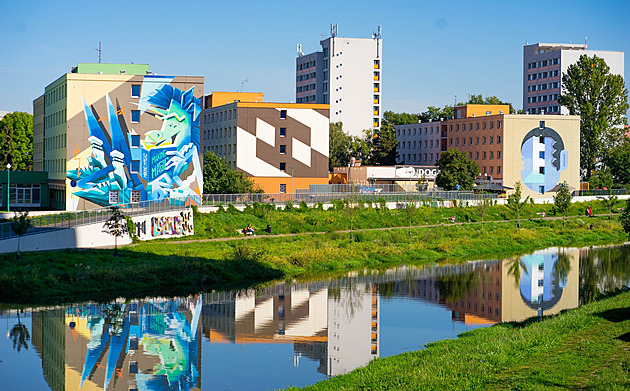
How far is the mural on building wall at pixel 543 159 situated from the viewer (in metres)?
101

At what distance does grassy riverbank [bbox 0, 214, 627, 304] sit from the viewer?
124 ft

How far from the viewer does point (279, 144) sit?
89000 mm

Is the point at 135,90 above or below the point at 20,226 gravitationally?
above

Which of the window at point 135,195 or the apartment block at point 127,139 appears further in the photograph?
the window at point 135,195

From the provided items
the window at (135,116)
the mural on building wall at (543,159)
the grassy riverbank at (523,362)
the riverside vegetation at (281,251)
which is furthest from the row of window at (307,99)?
the grassy riverbank at (523,362)

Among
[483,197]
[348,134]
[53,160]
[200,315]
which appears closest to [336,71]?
[348,134]

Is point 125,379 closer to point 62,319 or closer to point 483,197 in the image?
point 62,319

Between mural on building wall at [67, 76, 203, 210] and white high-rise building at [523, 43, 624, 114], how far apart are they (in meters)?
97.0

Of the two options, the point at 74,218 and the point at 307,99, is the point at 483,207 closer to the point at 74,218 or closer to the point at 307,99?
the point at 74,218

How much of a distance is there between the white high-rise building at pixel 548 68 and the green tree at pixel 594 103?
36.9 metres

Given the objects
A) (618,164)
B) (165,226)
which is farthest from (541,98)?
(165,226)

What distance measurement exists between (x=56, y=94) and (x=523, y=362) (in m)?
59.8

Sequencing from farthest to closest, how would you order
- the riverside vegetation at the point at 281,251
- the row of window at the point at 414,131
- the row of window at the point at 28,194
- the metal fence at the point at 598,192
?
the row of window at the point at 414,131, the metal fence at the point at 598,192, the row of window at the point at 28,194, the riverside vegetation at the point at 281,251

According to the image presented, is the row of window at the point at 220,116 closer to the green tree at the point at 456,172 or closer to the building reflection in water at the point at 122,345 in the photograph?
the green tree at the point at 456,172
